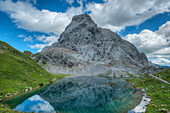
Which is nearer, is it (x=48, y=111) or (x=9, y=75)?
(x=48, y=111)

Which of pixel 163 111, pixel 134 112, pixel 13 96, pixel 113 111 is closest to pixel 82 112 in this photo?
pixel 113 111

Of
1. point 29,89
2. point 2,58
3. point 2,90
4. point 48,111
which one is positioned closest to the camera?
point 48,111

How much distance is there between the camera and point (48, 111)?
86.0 ft

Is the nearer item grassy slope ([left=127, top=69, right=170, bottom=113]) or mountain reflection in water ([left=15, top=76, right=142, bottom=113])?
grassy slope ([left=127, top=69, right=170, bottom=113])

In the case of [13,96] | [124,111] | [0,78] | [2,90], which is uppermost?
[0,78]

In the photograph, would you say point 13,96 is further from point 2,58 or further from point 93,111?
point 2,58

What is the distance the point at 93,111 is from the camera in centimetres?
2642

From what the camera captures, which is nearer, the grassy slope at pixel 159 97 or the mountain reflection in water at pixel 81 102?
the grassy slope at pixel 159 97

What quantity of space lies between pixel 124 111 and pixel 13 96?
38263 mm

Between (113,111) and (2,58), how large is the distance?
6726 cm

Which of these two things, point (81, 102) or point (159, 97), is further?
point (81, 102)

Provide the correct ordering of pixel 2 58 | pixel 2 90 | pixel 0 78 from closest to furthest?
1. pixel 2 90
2. pixel 0 78
3. pixel 2 58

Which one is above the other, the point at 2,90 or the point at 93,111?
the point at 2,90

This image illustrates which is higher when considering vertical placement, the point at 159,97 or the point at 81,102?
the point at 159,97
